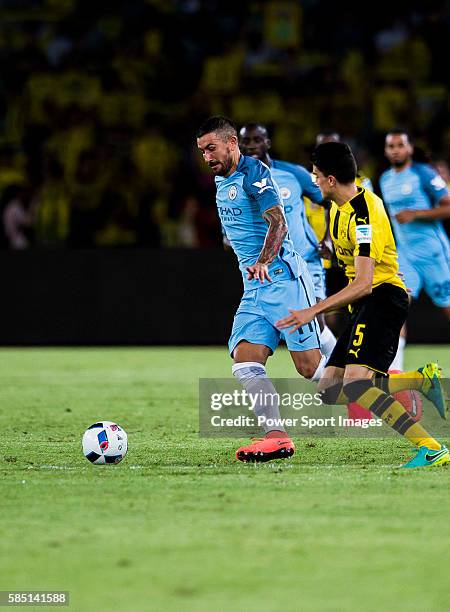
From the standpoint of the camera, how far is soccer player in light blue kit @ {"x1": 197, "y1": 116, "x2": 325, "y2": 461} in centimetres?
739

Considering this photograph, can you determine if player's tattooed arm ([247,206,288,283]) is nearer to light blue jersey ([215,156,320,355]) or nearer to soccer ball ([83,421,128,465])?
light blue jersey ([215,156,320,355])

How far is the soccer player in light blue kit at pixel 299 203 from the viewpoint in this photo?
31.0 feet

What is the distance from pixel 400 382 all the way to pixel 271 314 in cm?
87

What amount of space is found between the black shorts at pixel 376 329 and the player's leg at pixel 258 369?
51 cm

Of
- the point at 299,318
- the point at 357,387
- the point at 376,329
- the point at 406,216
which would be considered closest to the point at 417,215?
the point at 406,216

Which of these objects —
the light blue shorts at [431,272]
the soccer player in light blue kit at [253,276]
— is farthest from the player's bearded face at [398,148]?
the soccer player in light blue kit at [253,276]

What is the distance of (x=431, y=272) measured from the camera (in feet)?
37.4

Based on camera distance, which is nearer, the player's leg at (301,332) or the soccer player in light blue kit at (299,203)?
the player's leg at (301,332)

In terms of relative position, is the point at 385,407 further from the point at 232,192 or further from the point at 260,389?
the point at 232,192

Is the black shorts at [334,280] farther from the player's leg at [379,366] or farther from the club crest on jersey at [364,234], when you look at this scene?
the club crest on jersey at [364,234]

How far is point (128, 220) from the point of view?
1722 centimetres

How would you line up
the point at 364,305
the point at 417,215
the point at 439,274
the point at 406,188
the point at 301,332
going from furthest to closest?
1. the point at 439,274
2. the point at 406,188
3. the point at 417,215
4. the point at 301,332
5. the point at 364,305

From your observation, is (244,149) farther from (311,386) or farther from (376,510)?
(376,510)

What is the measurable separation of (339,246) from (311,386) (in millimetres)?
4657
